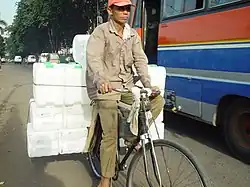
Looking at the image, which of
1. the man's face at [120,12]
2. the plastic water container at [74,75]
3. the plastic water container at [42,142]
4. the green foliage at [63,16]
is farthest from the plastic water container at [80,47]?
the green foliage at [63,16]

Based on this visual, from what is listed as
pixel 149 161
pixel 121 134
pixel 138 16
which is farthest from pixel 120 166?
pixel 138 16

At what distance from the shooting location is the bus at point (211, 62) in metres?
5.25

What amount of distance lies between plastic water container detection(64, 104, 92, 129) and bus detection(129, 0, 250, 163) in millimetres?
2090

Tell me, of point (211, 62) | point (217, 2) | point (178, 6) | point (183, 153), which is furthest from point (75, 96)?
point (178, 6)

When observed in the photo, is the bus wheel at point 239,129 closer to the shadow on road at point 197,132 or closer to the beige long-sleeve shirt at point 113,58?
the shadow on road at point 197,132

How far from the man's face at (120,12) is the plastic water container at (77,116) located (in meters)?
1.35

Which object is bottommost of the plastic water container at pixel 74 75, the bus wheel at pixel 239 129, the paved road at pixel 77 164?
the paved road at pixel 77 164

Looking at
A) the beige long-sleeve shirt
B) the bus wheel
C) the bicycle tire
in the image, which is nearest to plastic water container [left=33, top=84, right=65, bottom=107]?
the beige long-sleeve shirt

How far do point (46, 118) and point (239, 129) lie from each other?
9.30ft

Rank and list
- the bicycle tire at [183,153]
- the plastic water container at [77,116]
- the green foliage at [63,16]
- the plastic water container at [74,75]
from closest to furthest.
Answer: the bicycle tire at [183,153] → the plastic water container at [74,75] → the plastic water container at [77,116] → the green foliage at [63,16]

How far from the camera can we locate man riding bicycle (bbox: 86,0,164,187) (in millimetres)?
3594

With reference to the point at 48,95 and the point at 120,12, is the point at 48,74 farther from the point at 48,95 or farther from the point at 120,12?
the point at 120,12

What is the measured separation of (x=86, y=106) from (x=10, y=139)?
2.71m

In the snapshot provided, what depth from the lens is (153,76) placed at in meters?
4.69
